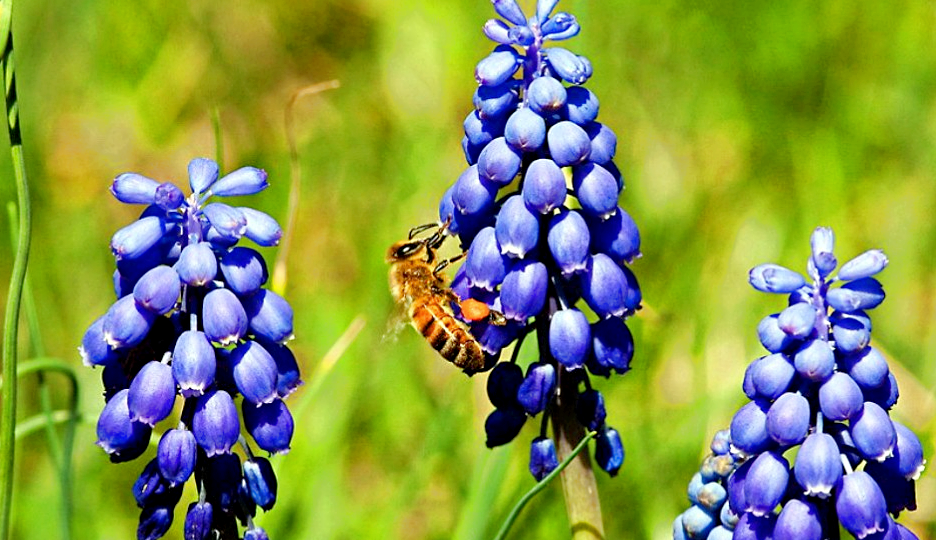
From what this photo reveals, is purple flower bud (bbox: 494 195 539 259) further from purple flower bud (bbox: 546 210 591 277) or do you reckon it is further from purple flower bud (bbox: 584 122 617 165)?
purple flower bud (bbox: 584 122 617 165)

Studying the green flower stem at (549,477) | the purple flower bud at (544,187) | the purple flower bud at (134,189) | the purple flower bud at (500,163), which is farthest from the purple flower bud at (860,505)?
the purple flower bud at (134,189)

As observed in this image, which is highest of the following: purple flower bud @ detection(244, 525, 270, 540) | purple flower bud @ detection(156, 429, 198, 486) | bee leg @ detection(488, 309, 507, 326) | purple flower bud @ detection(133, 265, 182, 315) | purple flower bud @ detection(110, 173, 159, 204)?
purple flower bud @ detection(110, 173, 159, 204)

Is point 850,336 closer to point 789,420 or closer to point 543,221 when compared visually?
point 789,420

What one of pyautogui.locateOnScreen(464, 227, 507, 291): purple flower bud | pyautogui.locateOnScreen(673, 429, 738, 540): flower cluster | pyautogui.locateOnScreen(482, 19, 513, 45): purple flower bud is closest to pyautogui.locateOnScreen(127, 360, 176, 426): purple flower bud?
pyautogui.locateOnScreen(464, 227, 507, 291): purple flower bud

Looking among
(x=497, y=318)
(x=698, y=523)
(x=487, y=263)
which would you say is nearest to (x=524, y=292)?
(x=487, y=263)

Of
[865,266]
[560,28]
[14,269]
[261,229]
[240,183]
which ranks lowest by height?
[14,269]

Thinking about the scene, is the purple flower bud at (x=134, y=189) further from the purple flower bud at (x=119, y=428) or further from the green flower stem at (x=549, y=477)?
the green flower stem at (x=549, y=477)
